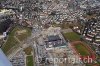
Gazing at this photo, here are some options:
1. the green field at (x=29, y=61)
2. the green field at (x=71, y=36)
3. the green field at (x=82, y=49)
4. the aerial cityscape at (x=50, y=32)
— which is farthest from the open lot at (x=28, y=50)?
the green field at (x=82, y=49)

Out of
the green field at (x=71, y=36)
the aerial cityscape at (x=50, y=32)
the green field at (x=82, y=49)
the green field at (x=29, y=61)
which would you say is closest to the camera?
the green field at (x=29, y=61)

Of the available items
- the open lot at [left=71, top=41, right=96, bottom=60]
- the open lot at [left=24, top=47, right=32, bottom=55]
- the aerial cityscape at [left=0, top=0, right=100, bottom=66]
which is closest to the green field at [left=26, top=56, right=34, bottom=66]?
the aerial cityscape at [left=0, top=0, right=100, bottom=66]

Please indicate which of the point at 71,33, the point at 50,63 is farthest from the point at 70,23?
the point at 50,63

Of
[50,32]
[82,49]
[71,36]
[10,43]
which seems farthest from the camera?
[50,32]

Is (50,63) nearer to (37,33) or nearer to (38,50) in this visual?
(38,50)

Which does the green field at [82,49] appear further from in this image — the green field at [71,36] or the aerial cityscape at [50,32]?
the green field at [71,36]

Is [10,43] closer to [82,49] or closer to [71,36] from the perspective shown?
[71,36]

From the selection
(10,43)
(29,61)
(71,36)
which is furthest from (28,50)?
(71,36)

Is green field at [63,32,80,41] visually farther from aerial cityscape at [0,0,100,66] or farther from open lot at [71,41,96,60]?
open lot at [71,41,96,60]
